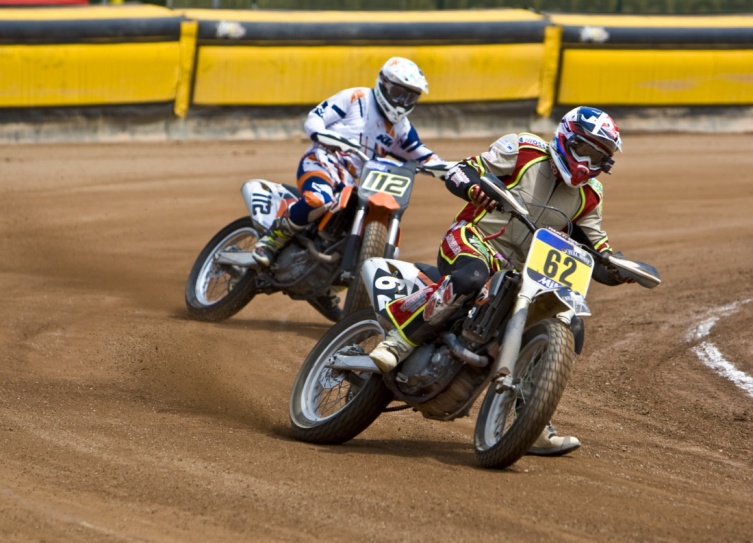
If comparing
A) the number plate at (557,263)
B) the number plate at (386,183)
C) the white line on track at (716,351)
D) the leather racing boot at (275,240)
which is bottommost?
the white line on track at (716,351)

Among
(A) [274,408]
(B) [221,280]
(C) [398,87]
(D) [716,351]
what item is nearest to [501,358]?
(A) [274,408]

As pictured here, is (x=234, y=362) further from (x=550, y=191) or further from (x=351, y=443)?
(x=550, y=191)

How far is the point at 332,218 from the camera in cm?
967

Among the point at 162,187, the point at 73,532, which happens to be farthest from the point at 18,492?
the point at 162,187

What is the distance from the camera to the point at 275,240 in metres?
9.79

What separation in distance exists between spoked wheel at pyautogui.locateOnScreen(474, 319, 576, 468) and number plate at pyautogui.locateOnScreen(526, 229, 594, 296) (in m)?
0.21

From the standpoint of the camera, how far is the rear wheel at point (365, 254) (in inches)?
354

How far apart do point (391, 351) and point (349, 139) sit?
140 inches

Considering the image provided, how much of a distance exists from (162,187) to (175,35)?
7.83 feet

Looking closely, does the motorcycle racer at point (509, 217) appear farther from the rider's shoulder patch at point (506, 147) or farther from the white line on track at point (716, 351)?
the white line on track at point (716, 351)

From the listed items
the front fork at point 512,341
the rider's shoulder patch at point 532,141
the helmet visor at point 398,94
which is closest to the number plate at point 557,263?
the front fork at point 512,341

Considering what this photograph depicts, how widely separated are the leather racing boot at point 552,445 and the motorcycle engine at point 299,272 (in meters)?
3.49

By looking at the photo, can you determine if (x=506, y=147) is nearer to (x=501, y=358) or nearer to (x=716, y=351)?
(x=501, y=358)

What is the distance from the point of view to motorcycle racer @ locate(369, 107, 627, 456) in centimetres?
631
